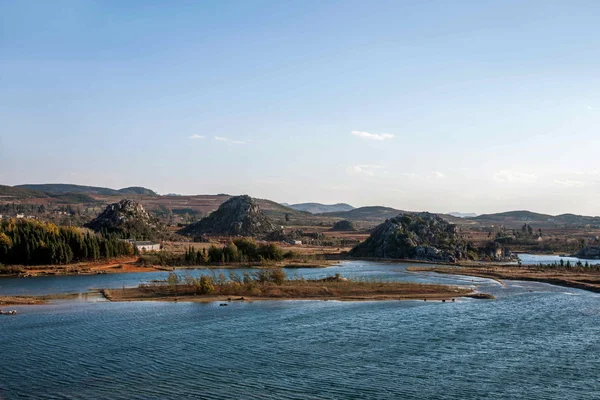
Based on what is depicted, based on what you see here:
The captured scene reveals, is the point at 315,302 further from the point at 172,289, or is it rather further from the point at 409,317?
the point at 172,289

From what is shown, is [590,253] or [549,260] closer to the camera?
[549,260]

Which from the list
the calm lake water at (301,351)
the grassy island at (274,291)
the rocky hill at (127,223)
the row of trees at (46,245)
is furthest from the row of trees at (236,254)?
the calm lake water at (301,351)

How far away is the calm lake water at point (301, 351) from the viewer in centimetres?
3073

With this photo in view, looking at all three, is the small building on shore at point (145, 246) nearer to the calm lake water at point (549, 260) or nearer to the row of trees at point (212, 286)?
the row of trees at point (212, 286)

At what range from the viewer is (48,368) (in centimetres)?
3456

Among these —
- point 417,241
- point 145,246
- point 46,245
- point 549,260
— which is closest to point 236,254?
point 145,246

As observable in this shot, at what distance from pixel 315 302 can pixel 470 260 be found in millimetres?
86578

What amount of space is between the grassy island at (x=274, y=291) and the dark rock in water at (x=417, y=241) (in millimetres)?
66146

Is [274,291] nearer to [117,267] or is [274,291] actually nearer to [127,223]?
[117,267]

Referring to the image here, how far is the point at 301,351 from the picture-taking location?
39.0 m

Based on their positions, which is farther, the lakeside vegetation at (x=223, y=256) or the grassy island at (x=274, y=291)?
the lakeside vegetation at (x=223, y=256)

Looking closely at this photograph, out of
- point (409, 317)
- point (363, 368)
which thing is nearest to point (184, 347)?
point (363, 368)

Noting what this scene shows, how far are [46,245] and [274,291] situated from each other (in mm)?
54547

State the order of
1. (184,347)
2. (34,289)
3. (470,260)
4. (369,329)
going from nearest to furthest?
(184,347) < (369,329) < (34,289) < (470,260)
